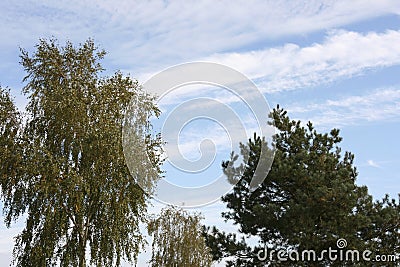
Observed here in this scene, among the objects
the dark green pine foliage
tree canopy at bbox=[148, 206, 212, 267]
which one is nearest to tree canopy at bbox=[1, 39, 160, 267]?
the dark green pine foliage

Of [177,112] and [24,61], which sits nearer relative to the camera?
[177,112]

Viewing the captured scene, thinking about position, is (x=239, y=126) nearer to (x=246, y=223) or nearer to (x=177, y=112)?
(x=177, y=112)

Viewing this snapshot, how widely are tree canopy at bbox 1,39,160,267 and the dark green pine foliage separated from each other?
323 centimetres

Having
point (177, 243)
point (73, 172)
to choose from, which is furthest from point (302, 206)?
point (177, 243)

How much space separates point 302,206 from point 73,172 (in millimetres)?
6561

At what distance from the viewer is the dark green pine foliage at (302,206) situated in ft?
41.2

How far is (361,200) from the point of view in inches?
513

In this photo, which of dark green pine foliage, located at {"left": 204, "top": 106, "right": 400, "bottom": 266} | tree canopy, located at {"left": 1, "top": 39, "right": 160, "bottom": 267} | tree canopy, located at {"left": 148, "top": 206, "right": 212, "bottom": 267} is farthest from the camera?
tree canopy, located at {"left": 148, "top": 206, "right": 212, "bottom": 267}

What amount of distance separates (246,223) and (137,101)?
5746 millimetres

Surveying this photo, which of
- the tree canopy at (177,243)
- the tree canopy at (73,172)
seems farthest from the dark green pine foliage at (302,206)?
the tree canopy at (177,243)

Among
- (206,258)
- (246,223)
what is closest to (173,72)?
(246,223)

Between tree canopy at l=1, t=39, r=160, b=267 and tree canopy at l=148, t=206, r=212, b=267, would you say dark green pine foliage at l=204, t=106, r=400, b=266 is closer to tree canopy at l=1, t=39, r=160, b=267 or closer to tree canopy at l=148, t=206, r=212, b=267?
tree canopy at l=1, t=39, r=160, b=267

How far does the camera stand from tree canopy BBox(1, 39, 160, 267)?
15219 mm

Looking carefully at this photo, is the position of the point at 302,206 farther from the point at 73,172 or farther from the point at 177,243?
the point at 177,243
